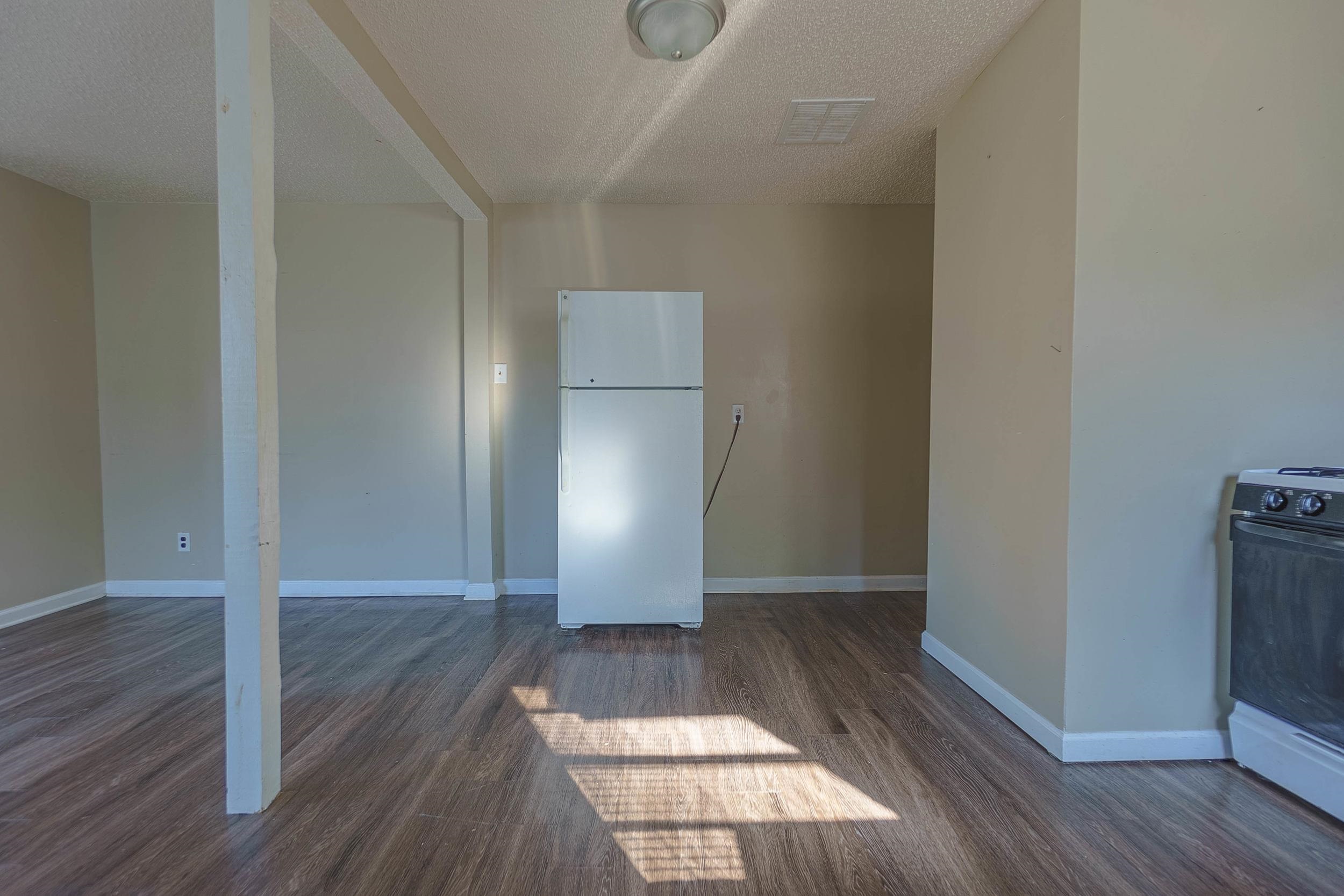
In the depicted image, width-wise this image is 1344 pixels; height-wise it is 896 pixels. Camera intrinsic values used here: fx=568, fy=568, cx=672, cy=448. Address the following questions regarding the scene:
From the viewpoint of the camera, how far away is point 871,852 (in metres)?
1.32

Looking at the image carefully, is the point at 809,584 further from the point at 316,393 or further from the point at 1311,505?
the point at 316,393

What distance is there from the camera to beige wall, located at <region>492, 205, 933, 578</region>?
3.44 m

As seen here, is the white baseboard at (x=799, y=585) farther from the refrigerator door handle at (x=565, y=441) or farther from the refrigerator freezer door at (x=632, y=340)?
the refrigerator freezer door at (x=632, y=340)

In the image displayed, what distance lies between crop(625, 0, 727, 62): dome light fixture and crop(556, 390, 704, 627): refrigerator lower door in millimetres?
1406

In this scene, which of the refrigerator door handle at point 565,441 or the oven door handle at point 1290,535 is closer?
the oven door handle at point 1290,535

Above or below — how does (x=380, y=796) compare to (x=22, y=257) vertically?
below

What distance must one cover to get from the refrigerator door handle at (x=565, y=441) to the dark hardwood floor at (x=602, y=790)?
80 cm

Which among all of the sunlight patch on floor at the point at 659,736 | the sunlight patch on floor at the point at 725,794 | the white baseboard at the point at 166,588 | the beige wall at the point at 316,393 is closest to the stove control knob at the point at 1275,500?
the sunlight patch on floor at the point at 725,794

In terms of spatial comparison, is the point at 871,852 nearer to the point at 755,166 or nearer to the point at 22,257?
the point at 755,166

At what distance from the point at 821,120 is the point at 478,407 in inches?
91.1

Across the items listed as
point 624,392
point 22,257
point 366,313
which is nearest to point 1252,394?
point 624,392

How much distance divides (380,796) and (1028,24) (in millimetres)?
3029

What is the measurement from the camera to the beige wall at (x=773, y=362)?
136 inches

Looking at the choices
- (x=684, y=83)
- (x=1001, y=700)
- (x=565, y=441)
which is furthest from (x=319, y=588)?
(x=1001, y=700)
